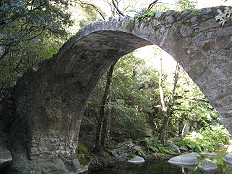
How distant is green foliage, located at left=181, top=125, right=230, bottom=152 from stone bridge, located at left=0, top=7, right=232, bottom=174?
5.86m

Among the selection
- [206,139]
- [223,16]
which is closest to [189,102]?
[206,139]

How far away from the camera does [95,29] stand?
5168mm

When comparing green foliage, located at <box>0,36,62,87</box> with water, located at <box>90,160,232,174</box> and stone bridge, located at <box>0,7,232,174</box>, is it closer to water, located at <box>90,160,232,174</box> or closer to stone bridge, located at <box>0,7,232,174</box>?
stone bridge, located at <box>0,7,232,174</box>

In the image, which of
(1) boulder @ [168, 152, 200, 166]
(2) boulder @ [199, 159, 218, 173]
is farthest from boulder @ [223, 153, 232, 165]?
(2) boulder @ [199, 159, 218, 173]

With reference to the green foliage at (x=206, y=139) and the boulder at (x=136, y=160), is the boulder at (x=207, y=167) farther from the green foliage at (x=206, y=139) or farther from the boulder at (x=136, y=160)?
the green foliage at (x=206, y=139)

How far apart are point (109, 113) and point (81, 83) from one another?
2152 mm

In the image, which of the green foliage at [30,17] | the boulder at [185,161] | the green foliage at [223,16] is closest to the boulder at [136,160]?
the boulder at [185,161]

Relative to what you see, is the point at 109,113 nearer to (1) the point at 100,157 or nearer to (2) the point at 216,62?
(1) the point at 100,157

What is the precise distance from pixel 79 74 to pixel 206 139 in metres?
7.66

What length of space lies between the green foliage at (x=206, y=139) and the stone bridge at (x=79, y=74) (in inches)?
231

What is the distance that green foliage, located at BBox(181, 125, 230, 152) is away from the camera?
12164 millimetres

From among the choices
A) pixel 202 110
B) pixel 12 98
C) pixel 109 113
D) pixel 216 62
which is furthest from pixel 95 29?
pixel 202 110

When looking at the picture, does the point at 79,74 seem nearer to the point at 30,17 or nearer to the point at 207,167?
the point at 30,17

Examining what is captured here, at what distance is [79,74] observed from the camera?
7.32 metres
